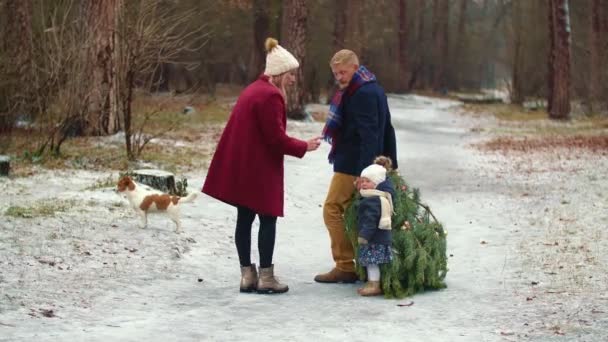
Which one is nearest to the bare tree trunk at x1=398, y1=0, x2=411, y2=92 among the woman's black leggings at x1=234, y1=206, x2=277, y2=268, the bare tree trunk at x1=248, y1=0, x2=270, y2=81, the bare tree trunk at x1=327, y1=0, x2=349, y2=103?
the bare tree trunk at x1=327, y1=0, x2=349, y2=103

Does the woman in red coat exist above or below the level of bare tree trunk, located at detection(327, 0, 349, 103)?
below

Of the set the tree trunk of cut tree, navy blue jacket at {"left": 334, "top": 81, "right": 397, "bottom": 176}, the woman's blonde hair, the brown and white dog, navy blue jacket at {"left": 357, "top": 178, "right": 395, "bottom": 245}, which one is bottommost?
the tree trunk of cut tree

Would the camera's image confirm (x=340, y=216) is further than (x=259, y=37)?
No

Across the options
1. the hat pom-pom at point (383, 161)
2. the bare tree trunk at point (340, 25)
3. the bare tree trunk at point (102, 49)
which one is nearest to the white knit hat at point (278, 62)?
the hat pom-pom at point (383, 161)

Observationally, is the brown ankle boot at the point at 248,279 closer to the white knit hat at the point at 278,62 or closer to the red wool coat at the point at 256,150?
the red wool coat at the point at 256,150

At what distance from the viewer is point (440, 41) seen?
67812 mm

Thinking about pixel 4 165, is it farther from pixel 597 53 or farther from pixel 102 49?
pixel 597 53

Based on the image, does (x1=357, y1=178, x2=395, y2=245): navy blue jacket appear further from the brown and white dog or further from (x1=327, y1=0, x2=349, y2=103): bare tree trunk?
(x1=327, y1=0, x2=349, y2=103): bare tree trunk

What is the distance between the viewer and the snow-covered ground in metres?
6.45

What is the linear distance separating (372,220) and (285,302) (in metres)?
0.94

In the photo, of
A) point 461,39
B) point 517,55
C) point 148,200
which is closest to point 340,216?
point 148,200

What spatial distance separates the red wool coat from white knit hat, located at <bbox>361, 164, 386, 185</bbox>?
536 millimetres

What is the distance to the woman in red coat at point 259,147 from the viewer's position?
7.32m

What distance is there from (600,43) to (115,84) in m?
→ 21.0
